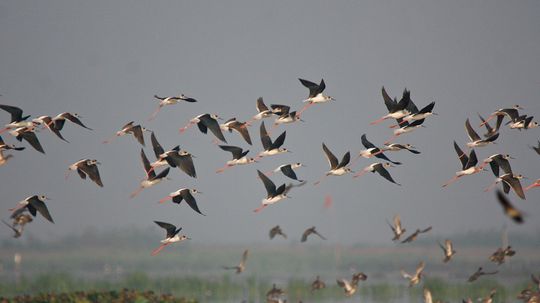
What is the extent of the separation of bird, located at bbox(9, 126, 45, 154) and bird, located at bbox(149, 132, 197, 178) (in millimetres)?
2410

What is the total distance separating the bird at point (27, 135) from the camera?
1812cm

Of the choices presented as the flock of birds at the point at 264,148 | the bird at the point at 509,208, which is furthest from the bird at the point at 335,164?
the bird at the point at 509,208

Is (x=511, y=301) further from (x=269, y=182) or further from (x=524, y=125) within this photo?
(x=269, y=182)

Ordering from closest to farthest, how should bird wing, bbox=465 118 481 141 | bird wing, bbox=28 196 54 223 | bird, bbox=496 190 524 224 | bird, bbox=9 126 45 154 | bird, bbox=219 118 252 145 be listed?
bird, bbox=496 190 524 224
bird wing, bbox=28 196 54 223
bird, bbox=9 126 45 154
bird wing, bbox=465 118 481 141
bird, bbox=219 118 252 145

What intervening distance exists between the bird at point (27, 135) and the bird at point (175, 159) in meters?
2.41

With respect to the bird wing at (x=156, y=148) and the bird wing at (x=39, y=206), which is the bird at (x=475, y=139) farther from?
the bird wing at (x=39, y=206)

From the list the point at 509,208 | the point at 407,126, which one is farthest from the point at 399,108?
the point at 509,208

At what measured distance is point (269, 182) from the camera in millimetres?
19047

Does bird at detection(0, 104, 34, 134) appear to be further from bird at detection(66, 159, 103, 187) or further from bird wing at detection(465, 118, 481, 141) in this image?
bird wing at detection(465, 118, 481, 141)

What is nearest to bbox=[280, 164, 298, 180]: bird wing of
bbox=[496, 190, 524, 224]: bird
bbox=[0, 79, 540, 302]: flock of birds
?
bbox=[0, 79, 540, 302]: flock of birds

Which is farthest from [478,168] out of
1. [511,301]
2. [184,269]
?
[184,269]

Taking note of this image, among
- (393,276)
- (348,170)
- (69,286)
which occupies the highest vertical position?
(348,170)

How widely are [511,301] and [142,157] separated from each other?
58.6 ft

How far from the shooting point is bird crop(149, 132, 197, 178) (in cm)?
1739
